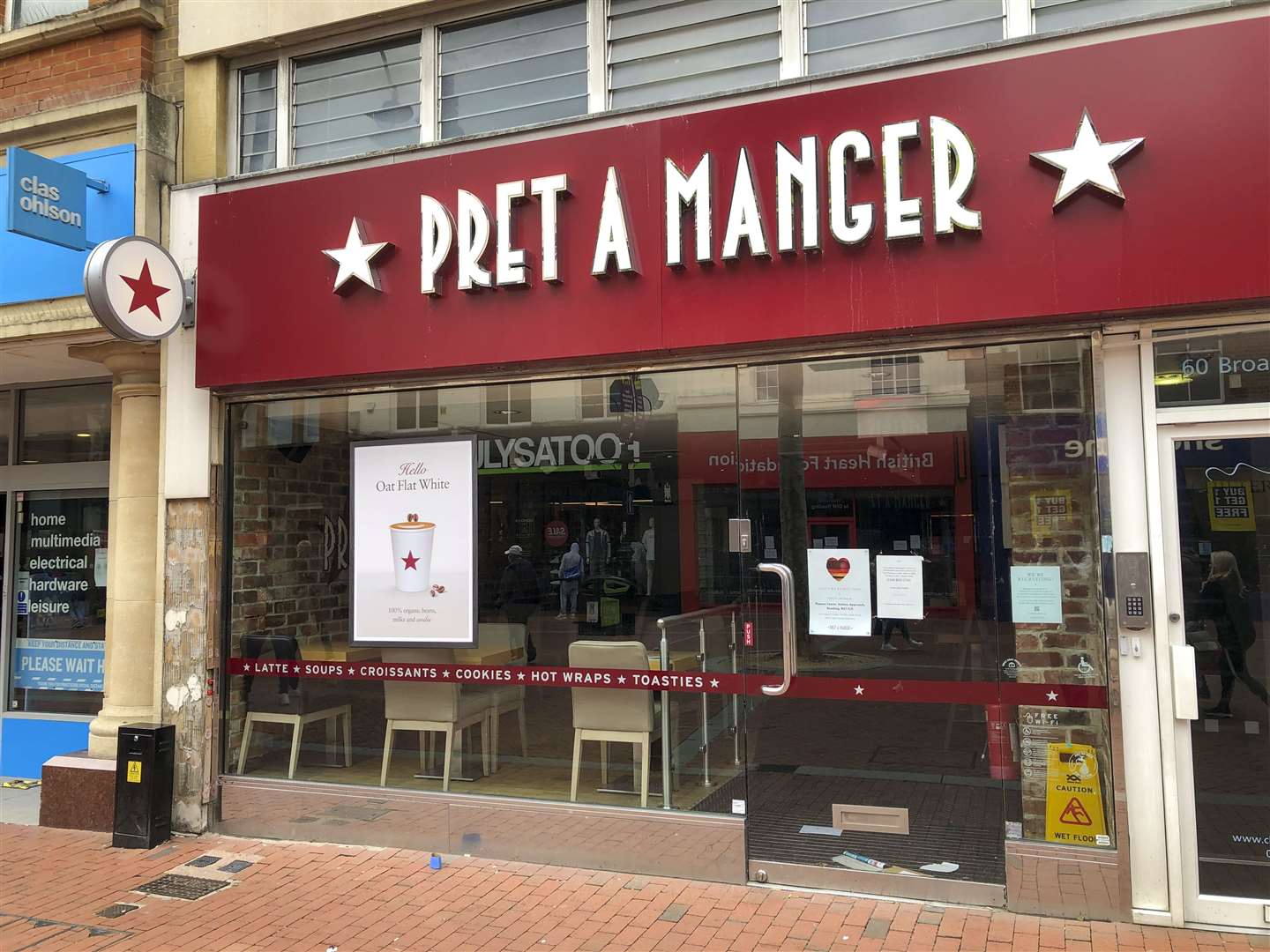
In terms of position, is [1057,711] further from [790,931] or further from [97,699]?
[97,699]

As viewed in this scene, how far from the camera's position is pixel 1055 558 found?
5.05m

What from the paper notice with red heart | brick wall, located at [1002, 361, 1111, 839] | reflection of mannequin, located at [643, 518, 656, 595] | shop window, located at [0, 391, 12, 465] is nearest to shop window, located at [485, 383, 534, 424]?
reflection of mannequin, located at [643, 518, 656, 595]

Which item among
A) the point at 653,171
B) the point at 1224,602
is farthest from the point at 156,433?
the point at 1224,602

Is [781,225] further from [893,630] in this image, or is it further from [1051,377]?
[893,630]

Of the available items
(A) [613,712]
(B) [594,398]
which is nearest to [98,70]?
(B) [594,398]

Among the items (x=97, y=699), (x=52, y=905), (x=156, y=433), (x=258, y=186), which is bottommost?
(x=52, y=905)

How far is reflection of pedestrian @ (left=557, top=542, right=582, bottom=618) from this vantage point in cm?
605

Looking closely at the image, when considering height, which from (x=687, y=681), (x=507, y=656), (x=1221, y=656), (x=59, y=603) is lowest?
(x=687, y=681)

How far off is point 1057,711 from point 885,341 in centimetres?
209

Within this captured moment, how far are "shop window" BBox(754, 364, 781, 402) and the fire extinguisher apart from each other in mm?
1994

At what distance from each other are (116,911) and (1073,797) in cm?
501

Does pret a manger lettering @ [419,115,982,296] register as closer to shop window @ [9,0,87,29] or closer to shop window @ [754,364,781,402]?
shop window @ [754,364,781,402]

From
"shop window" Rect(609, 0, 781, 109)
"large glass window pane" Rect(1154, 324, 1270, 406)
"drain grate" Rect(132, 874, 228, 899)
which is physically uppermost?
"shop window" Rect(609, 0, 781, 109)

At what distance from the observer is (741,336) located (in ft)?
17.1
